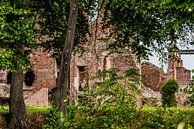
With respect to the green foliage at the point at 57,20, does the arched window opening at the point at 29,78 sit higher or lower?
lower

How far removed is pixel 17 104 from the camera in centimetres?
1692

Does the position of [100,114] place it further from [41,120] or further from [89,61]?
[89,61]

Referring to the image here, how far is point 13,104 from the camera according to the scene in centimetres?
1695

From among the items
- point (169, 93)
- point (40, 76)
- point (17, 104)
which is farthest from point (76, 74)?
point (17, 104)

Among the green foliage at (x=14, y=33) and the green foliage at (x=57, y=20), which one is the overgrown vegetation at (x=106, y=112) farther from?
the green foliage at (x=57, y=20)

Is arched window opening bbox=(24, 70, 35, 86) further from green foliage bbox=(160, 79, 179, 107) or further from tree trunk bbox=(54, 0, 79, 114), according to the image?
tree trunk bbox=(54, 0, 79, 114)

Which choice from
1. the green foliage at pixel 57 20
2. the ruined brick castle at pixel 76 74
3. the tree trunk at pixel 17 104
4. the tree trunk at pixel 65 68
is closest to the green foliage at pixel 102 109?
the tree trunk at pixel 65 68

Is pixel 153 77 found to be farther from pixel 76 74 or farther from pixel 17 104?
pixel 17 104

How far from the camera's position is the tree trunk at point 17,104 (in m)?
16.7

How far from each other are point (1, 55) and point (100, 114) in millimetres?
5712

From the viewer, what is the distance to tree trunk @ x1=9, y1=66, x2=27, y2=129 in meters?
16.7

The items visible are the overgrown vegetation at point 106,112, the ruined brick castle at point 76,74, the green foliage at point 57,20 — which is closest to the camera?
the overgrown vegetation at point 106,112

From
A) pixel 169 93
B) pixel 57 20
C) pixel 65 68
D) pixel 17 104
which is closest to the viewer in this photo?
pixel 65 68

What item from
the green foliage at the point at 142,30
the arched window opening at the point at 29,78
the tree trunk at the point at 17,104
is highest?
the green foliage at the point at 142,30
